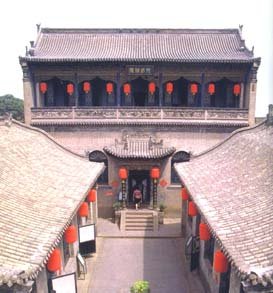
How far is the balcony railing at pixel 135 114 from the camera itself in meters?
20.6

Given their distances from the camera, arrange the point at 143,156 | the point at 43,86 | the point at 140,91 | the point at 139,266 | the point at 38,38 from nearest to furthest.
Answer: the point at 139,266 → the point at 143,156 → the point at 43,86 → the point at 140,91 → the point at 38,38

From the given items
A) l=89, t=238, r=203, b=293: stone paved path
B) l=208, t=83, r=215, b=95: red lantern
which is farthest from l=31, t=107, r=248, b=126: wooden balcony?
l=89, t=238, r=203, b=293: stone paved path

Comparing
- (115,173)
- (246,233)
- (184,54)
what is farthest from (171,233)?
(184,54)

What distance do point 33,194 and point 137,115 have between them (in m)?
10.8

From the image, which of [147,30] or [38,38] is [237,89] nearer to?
[147,30]

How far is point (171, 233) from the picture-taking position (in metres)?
18.3

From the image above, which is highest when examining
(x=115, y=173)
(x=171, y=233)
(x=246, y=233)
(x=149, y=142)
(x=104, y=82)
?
(x=104, y=82)

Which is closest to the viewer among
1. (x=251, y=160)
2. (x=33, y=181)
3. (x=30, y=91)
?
(x=33, y=181)

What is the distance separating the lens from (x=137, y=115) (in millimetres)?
20672

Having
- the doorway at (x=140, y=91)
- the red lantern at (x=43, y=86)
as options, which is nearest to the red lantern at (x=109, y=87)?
the doorway at (x=140, y=91)

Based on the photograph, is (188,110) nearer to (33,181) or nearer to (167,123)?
(167,123)

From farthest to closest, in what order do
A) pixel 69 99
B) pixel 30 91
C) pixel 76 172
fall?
pixel 69 99, pixel 30 91, pixel 76 172

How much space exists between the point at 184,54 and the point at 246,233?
54.5 ft

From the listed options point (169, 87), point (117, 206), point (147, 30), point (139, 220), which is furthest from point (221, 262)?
point (147, 30)
